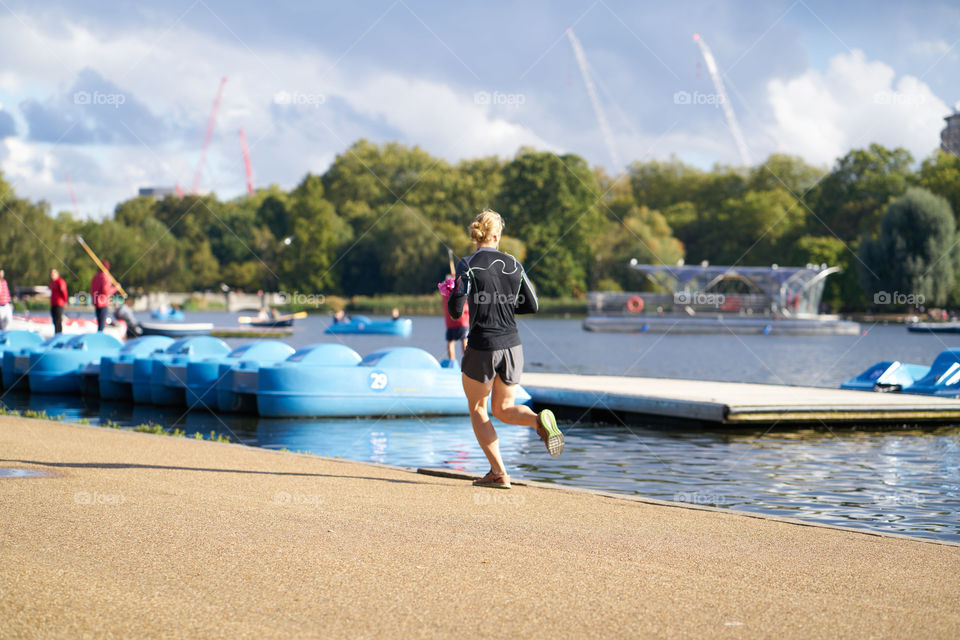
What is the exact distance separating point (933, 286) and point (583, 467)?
8924cm

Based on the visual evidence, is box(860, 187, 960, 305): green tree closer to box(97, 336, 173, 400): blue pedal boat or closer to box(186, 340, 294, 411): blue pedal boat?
box(97, 336, 173, 400): blue pedal boat

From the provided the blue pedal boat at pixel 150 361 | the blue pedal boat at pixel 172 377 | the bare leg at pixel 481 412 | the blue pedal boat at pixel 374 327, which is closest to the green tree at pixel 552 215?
the blue pedal boat at pixel 374 327

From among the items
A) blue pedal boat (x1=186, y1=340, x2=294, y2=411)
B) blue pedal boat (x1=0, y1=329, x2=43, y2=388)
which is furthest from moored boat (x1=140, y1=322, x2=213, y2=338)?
blue pedal boat (x1=186, y1=340, x2=294, y2=411)

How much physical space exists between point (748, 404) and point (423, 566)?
1354 cm

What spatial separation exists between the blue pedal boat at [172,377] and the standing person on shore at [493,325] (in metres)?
14.6

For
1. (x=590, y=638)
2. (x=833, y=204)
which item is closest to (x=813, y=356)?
(x=590, y=638)

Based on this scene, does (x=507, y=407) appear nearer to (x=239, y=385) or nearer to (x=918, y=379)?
(x=239, y=385)

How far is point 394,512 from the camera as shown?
8.53 meters

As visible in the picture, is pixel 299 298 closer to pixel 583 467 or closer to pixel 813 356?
pixel 813 356

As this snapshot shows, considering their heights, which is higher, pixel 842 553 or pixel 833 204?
pixel 833 204

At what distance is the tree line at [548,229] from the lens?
99.9 meters

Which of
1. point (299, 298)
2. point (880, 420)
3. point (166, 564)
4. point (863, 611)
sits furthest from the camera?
point (299, 298)

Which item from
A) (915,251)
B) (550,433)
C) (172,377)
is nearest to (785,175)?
(915,251)

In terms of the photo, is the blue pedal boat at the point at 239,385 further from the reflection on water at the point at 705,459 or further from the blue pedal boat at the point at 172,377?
the blue pedal boat at the point at 172,377
